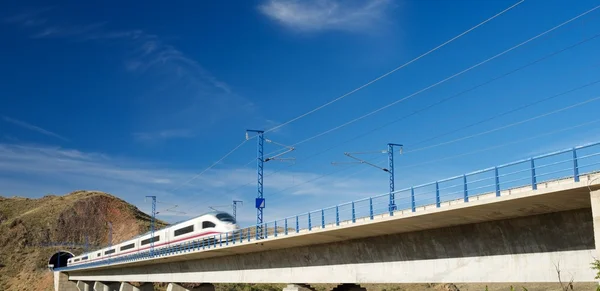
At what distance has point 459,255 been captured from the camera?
19.2 meters

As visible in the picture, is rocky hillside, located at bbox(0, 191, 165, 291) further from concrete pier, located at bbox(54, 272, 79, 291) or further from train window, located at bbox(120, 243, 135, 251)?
train window, located at bbox(120, 243, 135, 251)

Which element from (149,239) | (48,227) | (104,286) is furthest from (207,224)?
(48,227)

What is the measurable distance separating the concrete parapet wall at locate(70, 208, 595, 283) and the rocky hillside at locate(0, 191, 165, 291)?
260 ft

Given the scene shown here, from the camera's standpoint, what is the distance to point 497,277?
17656 millimetres

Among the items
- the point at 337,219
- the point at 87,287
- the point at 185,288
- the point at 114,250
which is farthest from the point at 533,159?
the point at 87,287

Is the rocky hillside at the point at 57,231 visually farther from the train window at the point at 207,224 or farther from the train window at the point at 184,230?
the train window at the point at 207,224

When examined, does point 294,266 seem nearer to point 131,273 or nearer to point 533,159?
point 533,159

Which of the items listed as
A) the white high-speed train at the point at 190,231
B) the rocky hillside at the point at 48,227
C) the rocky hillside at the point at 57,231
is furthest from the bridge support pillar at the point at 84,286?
the white high-speed train at the point at 190,231

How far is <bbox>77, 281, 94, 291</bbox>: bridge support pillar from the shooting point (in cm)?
8415

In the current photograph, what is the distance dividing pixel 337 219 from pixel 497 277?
903 centimetres

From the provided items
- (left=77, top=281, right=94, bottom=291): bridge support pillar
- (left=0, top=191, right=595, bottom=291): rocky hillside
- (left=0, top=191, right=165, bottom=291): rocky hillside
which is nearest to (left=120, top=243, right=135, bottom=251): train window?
(left=0, top=191, right=595, bottom=291): rocky hillside

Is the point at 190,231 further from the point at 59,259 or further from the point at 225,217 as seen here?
the point at 59,259

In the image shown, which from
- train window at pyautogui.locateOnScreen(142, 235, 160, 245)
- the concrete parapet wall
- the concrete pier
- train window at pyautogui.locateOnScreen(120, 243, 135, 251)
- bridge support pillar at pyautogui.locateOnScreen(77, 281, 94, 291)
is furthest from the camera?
the concrete pier

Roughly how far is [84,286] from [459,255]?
260ft
